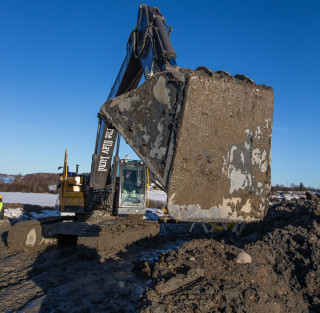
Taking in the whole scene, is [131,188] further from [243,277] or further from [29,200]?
[29,200]

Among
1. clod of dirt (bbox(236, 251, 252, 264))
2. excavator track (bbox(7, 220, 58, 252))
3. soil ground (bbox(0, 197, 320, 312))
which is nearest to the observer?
soil ground (bbox(0, 197, 320, 312))

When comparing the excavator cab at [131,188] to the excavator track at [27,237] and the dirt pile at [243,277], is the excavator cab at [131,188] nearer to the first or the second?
the excavator track at [27,237]

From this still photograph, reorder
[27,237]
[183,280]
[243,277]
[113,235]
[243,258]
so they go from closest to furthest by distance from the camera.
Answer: [183,280] → [243,277] → [243,258] → [113,235] → [27,237]

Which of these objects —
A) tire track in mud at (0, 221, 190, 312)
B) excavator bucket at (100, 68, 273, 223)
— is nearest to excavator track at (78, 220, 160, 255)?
tire track in mud at (0, 221, 190, 312)

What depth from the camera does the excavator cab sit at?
7.88 m

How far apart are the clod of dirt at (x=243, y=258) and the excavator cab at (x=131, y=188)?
14.1ft

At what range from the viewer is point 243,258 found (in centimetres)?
395

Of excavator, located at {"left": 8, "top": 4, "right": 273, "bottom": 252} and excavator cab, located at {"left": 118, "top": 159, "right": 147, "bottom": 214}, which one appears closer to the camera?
excavator, located at {"left": 8, "top": 4, "right": 273, "bottom": 252}

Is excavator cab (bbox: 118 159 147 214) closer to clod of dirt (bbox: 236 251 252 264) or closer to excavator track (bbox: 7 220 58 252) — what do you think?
excavator track (bbox: 7 220 58 252)

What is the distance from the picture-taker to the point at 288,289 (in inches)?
154

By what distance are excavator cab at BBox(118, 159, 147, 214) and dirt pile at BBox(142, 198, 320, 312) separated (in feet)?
11.6

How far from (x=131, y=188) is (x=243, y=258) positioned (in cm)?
450

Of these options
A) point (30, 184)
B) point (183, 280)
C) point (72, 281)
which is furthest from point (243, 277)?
point (30, 184)

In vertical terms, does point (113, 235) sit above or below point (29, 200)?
above
